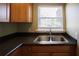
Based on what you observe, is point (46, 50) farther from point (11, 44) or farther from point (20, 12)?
point (20, 12)

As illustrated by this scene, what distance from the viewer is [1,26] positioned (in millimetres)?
2436

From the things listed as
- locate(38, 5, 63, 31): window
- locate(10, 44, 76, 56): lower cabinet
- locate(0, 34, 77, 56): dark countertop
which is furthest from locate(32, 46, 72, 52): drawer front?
locate(38, 5, 63, 31): window

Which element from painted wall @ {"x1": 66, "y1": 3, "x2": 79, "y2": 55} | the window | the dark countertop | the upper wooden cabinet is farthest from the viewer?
the window

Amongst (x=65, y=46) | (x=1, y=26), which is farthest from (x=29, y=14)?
(x=65, y=46)

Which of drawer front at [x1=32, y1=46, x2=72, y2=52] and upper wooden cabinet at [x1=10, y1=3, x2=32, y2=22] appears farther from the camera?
upper wooden cabinet at [x1=10, y1=3, x2=32, y2=22]

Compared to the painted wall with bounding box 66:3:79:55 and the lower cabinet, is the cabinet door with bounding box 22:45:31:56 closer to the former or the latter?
the lower cabinet

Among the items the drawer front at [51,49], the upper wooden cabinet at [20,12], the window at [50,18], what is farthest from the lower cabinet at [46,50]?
the window at [50,18]

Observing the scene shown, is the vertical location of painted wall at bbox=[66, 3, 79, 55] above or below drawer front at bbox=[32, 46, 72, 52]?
above

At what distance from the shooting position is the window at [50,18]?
387 cm

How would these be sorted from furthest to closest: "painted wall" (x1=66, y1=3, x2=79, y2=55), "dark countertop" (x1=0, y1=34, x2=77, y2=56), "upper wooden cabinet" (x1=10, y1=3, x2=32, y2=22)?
"upper wooden cabinet" (x1=10, y1=3, x2=32, y2=22) < "painted wall" (x1=66, y1=3, x2=79, y2=55) < "dark countertop" (x1=0, y1=34, x2=77, y2=56)

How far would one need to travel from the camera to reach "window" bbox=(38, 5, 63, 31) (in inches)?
152

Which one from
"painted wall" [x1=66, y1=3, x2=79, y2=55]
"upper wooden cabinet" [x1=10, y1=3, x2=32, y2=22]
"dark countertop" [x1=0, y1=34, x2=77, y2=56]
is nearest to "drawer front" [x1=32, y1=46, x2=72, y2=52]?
"dark countertop" [x1=0, y1=34, x2=77, y2=56]

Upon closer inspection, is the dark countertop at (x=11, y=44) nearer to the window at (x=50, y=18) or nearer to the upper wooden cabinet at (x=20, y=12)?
the upper wooden cabinet at (x=20, y=12)

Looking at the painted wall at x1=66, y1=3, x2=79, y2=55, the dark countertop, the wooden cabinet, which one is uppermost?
the painted wall at x1=66, y1=3, x2=79, y2=55
